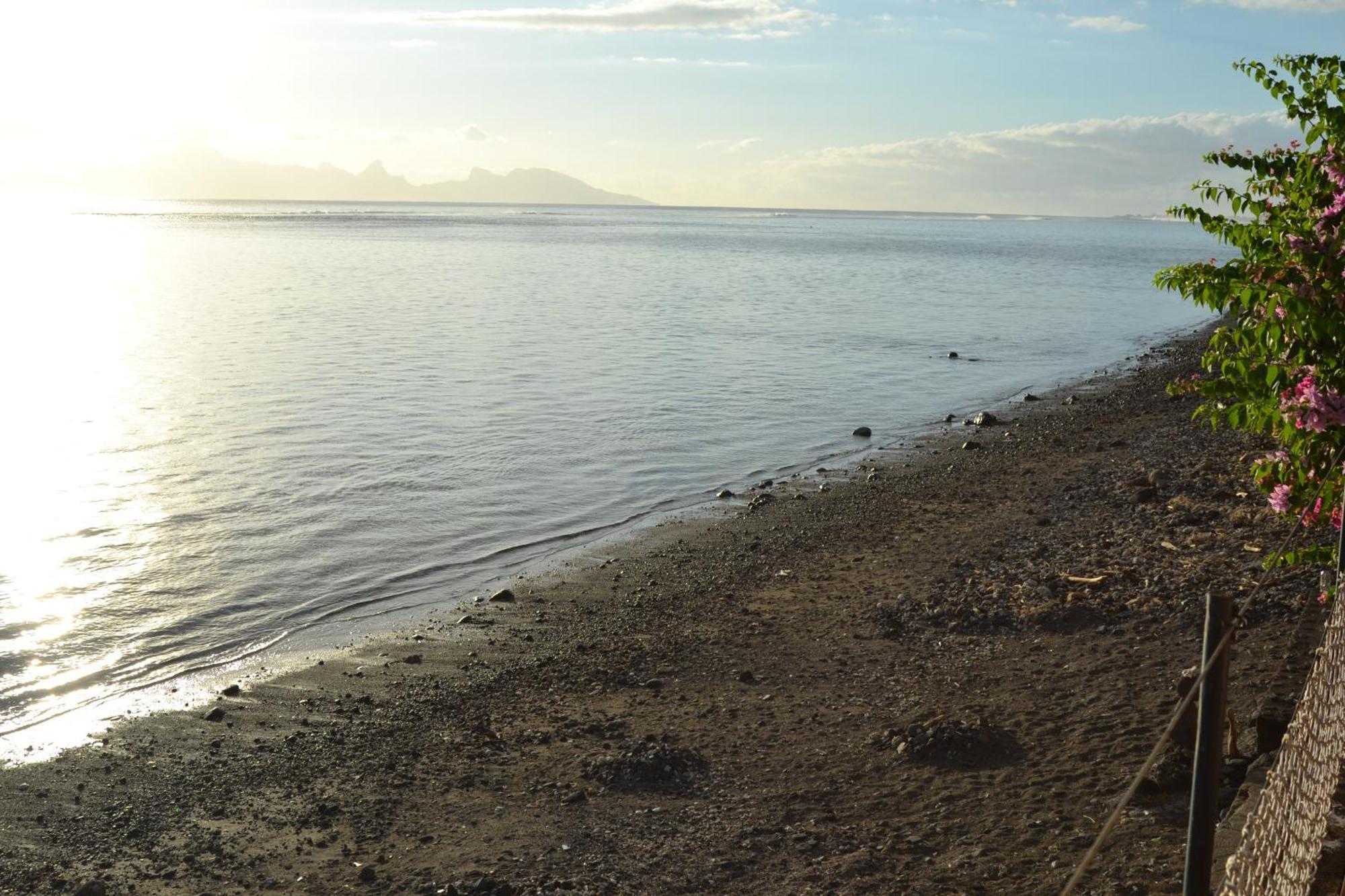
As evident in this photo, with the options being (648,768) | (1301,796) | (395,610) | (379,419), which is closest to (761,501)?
(395,610)

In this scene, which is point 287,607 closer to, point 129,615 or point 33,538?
point 129,615

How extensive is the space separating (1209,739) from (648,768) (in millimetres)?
5102

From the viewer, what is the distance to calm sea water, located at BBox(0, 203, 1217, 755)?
13.2 metres

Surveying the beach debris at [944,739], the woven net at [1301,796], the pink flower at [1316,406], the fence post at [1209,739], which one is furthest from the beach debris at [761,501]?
the fence post at [1209,739]

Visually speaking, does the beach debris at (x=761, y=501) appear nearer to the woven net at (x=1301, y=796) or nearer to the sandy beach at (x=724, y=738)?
the sandy beach at (x=724, y=738)

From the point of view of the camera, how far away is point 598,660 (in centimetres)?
1060

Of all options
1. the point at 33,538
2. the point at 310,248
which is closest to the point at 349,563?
the point at 33,538

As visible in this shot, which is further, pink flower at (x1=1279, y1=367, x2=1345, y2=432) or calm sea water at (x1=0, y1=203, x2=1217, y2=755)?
calm sea water at (x1=0, y1=203, x2=1217, y2=755)

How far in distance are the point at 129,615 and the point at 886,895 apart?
958cm

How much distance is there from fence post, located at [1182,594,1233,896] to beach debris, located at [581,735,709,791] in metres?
4.64

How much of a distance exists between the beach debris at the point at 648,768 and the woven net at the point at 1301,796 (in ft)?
12.4

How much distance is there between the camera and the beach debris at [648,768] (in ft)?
26.2

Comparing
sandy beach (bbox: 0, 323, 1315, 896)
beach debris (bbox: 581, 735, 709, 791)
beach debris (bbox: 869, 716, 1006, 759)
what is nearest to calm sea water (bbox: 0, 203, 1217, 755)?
sandy beach (bbox: 0, 323, 1315, 896)

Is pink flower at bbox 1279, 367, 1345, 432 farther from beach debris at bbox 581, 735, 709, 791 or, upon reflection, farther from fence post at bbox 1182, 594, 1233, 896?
beach debris at bbox 581, 735, 709, 791
